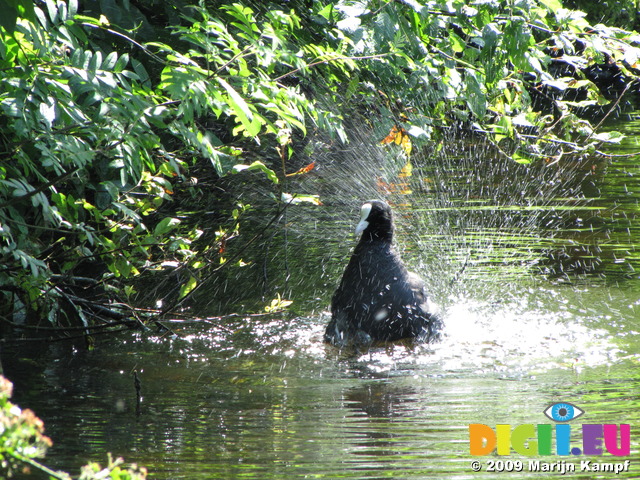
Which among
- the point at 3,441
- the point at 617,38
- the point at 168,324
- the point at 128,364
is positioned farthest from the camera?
the point at 168,324

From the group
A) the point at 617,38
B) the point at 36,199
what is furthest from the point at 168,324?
the point at 617,38

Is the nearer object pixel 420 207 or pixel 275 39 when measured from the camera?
pixel 275 39

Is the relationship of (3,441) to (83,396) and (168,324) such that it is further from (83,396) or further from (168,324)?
(168,324)

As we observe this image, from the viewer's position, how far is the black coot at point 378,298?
19.3 ft

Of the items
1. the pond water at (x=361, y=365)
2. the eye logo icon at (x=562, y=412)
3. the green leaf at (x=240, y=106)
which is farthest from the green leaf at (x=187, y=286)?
the eye logo icon at (x=562, y=412)

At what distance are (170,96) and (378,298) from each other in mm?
2554

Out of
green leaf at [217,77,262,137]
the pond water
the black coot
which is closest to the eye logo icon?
the pond water

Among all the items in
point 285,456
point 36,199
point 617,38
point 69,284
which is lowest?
point 285,456

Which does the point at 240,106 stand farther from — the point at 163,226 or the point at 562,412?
the point at 562,412

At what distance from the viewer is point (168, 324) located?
601 centimetres

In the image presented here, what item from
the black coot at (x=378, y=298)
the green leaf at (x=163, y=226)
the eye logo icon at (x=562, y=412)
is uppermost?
the green leaf at (x=163, y=226)

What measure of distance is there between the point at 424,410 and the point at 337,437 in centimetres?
67

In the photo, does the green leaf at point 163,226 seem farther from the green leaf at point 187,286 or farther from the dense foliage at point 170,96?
the green leaf at point 187,286

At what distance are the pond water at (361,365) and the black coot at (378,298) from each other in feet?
0.70
